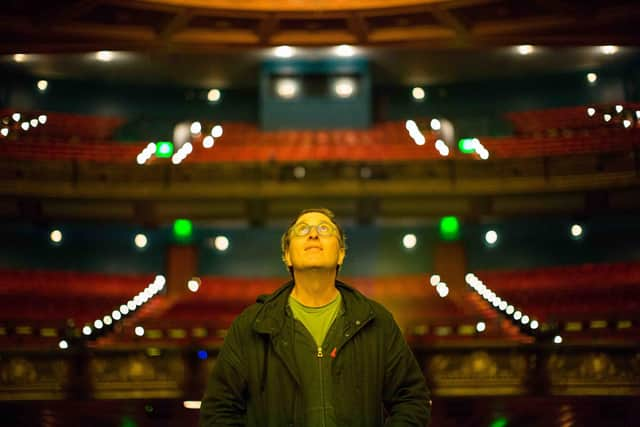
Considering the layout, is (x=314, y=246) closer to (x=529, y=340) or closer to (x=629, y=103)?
(x=529, y=340)

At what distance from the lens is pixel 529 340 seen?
7.47 metres

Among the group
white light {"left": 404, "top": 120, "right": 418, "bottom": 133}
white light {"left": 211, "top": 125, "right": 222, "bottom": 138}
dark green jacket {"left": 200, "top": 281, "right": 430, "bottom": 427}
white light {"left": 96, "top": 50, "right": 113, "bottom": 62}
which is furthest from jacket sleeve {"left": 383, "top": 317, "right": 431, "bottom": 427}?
white light {"left": 211, "top": 125, "right": 222, "bottom": 138}

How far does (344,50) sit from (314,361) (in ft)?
34.7

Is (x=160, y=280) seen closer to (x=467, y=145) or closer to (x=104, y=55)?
(x=104, y=55)

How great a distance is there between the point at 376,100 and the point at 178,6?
4175 mm

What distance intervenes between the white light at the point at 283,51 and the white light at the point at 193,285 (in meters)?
3.73

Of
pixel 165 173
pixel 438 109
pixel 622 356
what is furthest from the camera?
pixel 438 109

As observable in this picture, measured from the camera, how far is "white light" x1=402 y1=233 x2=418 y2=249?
1129cm

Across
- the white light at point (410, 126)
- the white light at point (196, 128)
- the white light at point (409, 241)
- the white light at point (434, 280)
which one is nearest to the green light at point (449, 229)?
the white light at point (409, 241)

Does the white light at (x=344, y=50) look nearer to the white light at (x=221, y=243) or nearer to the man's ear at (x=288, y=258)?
the white light at (x=221, y=243)

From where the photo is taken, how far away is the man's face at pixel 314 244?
5.37 feet

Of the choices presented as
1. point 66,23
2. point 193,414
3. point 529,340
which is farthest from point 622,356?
point 66,23

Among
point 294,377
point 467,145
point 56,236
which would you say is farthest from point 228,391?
point 467,145

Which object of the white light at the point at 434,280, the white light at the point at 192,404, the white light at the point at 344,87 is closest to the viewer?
the white light at the point at 192,404
